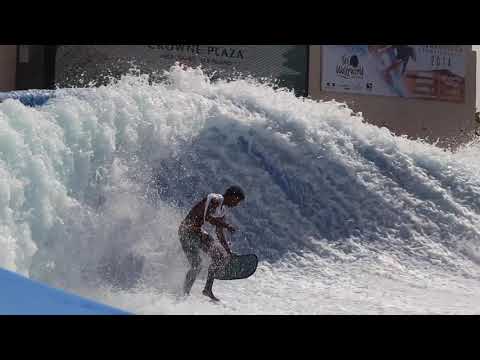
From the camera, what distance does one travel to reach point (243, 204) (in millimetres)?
8922

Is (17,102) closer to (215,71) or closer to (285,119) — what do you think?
(285,119)

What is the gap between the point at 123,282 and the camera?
6555mm

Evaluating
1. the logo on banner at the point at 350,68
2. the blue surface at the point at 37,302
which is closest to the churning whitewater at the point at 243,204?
the blue surface at the point at 37,302

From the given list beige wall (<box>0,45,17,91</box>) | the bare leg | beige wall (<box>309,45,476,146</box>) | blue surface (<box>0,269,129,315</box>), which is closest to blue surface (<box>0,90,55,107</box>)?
the bare leg

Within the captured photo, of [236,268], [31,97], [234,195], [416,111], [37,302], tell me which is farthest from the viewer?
[416,111]

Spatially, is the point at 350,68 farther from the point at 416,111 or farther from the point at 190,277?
the point at 190,277

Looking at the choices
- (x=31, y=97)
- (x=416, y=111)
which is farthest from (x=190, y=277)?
(x=416, y=111)

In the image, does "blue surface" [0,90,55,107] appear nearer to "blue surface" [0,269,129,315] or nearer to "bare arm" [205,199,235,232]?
"bare arm" [205,199,235,232]

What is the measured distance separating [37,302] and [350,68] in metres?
16.8

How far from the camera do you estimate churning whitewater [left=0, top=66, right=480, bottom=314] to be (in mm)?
6512

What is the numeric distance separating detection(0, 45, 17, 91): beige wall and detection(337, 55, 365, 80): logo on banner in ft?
28.8

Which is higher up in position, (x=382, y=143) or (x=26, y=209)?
(x=382, y=143)
